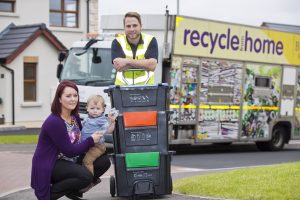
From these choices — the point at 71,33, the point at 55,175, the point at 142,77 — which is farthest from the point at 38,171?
the point at 71,33

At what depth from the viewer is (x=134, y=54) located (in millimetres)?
8844

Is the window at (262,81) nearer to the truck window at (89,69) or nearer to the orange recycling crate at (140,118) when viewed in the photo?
the truck window at (89,69)

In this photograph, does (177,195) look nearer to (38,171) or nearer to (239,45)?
(38,171)

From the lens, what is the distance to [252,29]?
19938 millimetres

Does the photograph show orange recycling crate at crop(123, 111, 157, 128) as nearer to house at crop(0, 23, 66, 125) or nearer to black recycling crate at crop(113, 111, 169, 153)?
black recycling crate at crop(113, 111, 169, 153)

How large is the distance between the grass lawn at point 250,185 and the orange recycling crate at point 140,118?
1.24m

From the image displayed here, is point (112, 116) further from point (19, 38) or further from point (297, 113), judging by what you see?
point (19, 38)

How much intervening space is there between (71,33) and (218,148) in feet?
50.1

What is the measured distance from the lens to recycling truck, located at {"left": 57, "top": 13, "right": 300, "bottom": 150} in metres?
17.6

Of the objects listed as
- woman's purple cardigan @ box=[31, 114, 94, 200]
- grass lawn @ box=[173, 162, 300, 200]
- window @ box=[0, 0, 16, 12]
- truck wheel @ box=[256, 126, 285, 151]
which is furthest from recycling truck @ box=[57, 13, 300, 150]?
window @ box=[0, 0, 16, 12]

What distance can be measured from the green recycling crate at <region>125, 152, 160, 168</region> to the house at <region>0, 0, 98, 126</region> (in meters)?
23.2

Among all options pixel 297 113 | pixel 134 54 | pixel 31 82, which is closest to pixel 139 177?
pixel 134 54

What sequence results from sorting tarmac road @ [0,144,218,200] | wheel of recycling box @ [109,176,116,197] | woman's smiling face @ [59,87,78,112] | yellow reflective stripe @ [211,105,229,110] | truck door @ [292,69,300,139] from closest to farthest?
woman's smiling face @ [59,87,78,112], wheel of recycling box @ [109,176,116,197], tarmac road @ [0,144,218,200], yellow reflective stripe @ [211,105,229,110], truck door @ [292,69,300,139]

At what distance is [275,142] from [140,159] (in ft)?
42.6
